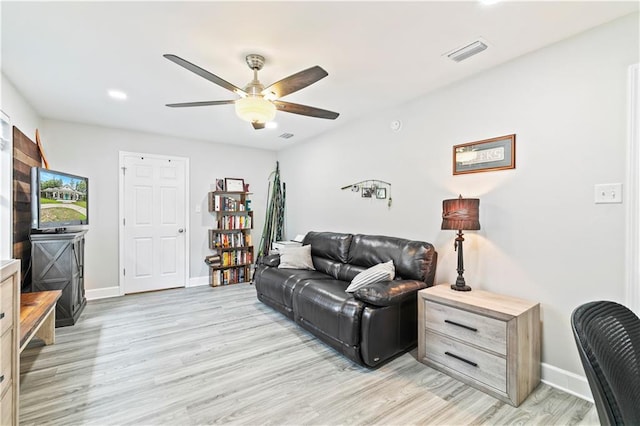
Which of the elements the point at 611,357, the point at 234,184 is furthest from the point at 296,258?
the point at 611,357

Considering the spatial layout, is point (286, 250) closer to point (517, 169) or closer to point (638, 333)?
point (517, 169)

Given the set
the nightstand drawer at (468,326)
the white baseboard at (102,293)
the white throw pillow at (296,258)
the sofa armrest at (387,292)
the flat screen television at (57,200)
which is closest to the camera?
the nightstand drawer at (468,326)

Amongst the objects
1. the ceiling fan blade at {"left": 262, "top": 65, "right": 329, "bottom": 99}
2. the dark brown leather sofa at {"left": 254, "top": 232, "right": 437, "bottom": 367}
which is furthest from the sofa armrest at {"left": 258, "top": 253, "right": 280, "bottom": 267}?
the ceiling fan blade at {"left": 262, "top": 65, "right": 329, "bottom": 99}

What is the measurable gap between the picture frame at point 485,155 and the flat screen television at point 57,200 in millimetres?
4191

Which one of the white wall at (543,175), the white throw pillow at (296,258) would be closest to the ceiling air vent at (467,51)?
the white wall at (543,175)

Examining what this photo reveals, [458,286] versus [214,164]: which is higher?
[214,164]

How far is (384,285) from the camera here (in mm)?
2484

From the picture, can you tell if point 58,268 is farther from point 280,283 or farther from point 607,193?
point 607,193

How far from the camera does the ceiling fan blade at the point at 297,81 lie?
6.25 feet

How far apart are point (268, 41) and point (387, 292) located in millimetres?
2145

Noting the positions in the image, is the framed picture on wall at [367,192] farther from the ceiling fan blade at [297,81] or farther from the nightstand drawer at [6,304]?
the nightstand drawer at [6,304]

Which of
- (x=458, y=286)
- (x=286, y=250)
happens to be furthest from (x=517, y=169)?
(x=286, y=250)

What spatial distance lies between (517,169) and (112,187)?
5138mm

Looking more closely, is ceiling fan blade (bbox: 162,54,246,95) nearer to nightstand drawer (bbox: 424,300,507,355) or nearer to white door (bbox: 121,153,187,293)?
nightstand drawer (bbox: 424,300,507,355)
